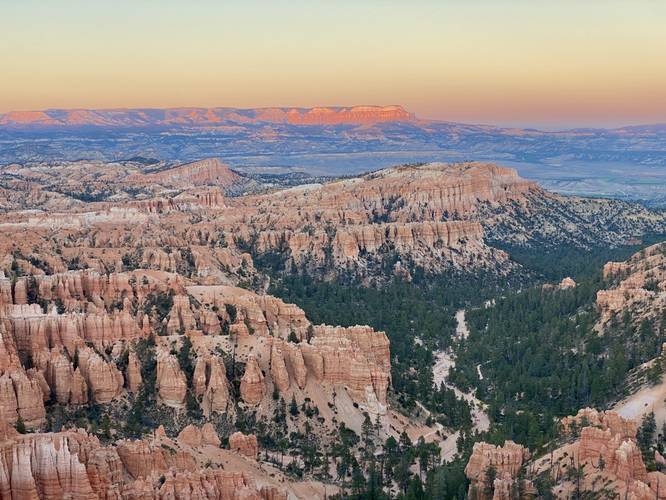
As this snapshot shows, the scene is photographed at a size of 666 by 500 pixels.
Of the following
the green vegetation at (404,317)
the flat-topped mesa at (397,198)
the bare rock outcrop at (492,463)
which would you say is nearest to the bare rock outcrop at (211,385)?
the green vegetation at (404,317)

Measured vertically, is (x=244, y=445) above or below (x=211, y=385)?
below

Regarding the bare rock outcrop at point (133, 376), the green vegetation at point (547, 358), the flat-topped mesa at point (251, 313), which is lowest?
the green vegetation at point (547, 358)

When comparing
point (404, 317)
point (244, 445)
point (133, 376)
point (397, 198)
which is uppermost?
point (397, 198)

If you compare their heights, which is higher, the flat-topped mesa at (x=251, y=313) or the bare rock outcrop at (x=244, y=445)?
the flat-topped mesa at (x=251, y=313)

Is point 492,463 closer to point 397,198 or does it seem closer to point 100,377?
point 100,377

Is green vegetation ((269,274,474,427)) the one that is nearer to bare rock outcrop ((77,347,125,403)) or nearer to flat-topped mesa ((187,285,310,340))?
flat-topped mesa ((187,285,310,340))

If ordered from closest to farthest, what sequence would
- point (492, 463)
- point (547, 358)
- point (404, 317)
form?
point (492, 463), point (547, 358), point (404, 317)

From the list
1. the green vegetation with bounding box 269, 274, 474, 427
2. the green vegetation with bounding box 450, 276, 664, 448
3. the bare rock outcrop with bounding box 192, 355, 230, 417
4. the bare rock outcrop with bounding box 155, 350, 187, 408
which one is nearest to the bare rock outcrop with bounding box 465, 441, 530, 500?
the green vegetation with bounding box 450, 276, 664, 448

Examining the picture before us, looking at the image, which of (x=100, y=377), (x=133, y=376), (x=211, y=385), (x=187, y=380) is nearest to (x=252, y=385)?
(x=211, y=385)

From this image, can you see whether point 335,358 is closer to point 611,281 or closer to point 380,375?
point 380,375

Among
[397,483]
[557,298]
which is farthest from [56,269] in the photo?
[557,298]

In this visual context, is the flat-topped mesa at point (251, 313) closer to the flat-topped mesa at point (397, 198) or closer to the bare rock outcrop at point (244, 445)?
the bare rock outcrop at point (244, 445)
